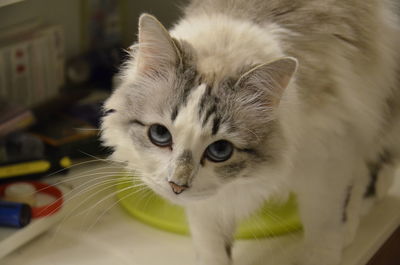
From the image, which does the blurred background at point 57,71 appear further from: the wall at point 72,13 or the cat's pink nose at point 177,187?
the cat's pink nose at point 177,187

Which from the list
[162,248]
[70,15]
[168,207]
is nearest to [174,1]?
[70,15]

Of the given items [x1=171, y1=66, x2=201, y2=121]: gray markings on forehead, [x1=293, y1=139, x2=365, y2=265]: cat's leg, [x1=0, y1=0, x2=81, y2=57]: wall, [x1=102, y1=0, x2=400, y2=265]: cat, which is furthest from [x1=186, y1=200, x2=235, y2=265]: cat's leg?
[x1=0, y1=0, x2=81, y2=57]: wall

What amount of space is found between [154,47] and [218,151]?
0.63 feet

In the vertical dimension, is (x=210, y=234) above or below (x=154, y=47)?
below

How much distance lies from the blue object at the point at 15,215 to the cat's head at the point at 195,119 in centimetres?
35

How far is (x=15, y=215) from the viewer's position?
122 cm

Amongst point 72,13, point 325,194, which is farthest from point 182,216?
point 72,13

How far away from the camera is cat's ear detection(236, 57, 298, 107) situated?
91cm

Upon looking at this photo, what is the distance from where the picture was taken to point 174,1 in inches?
69.2

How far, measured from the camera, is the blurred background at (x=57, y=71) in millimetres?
1438

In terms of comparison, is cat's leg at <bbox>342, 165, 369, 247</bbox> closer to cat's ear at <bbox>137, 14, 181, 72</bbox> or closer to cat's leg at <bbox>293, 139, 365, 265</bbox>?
cat's leg at <bbox>293, 139, 365, 265</bbox>

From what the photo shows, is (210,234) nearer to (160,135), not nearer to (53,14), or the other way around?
(160,135)

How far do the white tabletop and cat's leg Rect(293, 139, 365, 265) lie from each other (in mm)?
40

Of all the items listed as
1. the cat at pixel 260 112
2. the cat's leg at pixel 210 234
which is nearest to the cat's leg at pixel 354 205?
the cat at pixel 260 112
